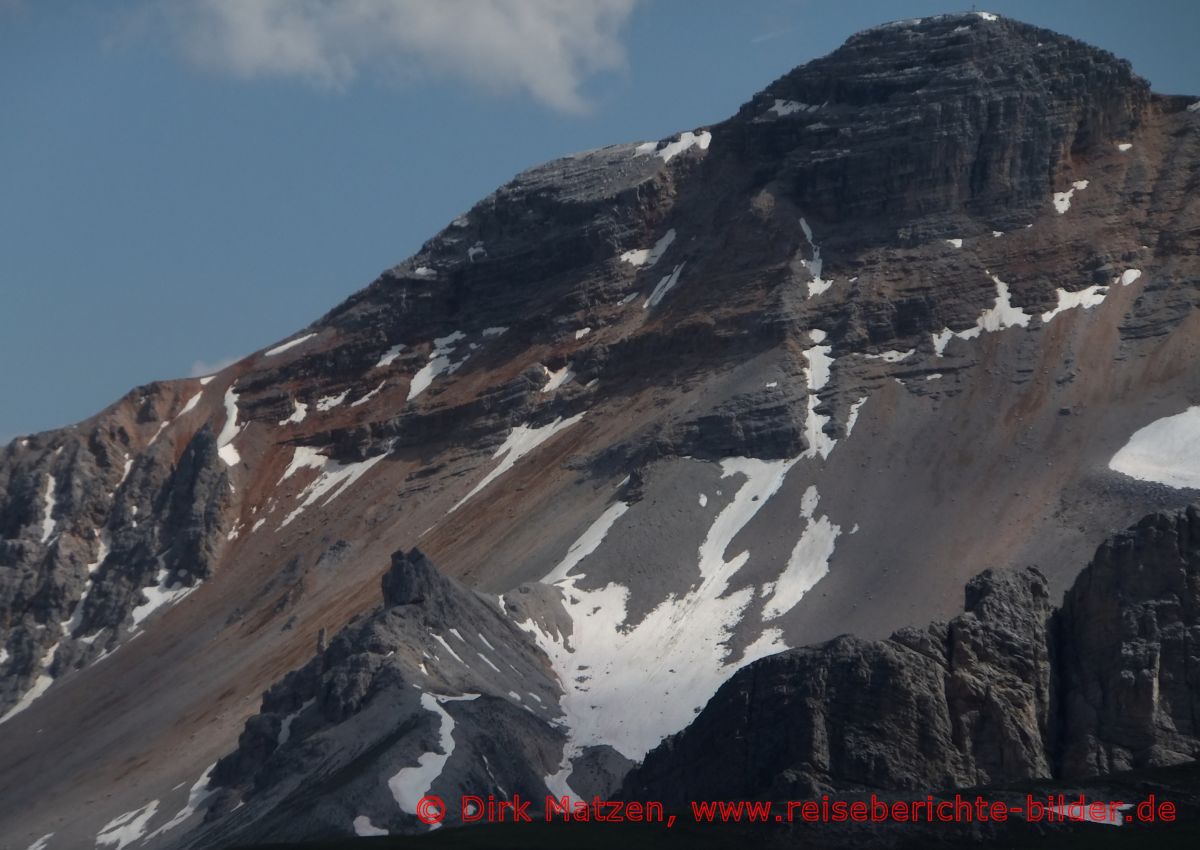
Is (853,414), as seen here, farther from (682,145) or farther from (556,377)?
(682,145)

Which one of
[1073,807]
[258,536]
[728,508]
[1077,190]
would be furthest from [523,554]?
[1073,807]

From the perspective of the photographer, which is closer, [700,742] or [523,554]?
[700,742]

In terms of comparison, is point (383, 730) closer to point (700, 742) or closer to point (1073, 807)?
point (700, 742)

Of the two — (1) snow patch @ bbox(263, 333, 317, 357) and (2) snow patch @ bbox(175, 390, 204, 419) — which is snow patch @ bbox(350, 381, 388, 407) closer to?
(1) snow patch @ bbox(263, 333, 317, 357)

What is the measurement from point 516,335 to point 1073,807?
335 ft

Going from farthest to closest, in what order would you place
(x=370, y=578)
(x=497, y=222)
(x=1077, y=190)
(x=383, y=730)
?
(x=497, y=222)
(x=1077, y=190)
(x=370, y=578)
(x=383, y=730)

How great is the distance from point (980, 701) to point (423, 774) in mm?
23926

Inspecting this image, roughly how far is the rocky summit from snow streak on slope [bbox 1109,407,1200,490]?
1.16 ft

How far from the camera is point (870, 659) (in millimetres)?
72188

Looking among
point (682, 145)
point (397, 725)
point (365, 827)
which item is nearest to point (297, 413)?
point (682, 145)

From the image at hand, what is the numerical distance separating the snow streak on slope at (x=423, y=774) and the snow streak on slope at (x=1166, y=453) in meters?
43.0

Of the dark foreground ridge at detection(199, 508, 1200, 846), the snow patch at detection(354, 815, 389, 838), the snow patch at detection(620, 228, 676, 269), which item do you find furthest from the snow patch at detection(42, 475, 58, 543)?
the snow patch at detection(354, 815, 389, 838)

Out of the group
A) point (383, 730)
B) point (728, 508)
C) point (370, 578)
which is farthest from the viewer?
point (370, 578)

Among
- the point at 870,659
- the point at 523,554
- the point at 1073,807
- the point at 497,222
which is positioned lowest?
the point at 1073,807
